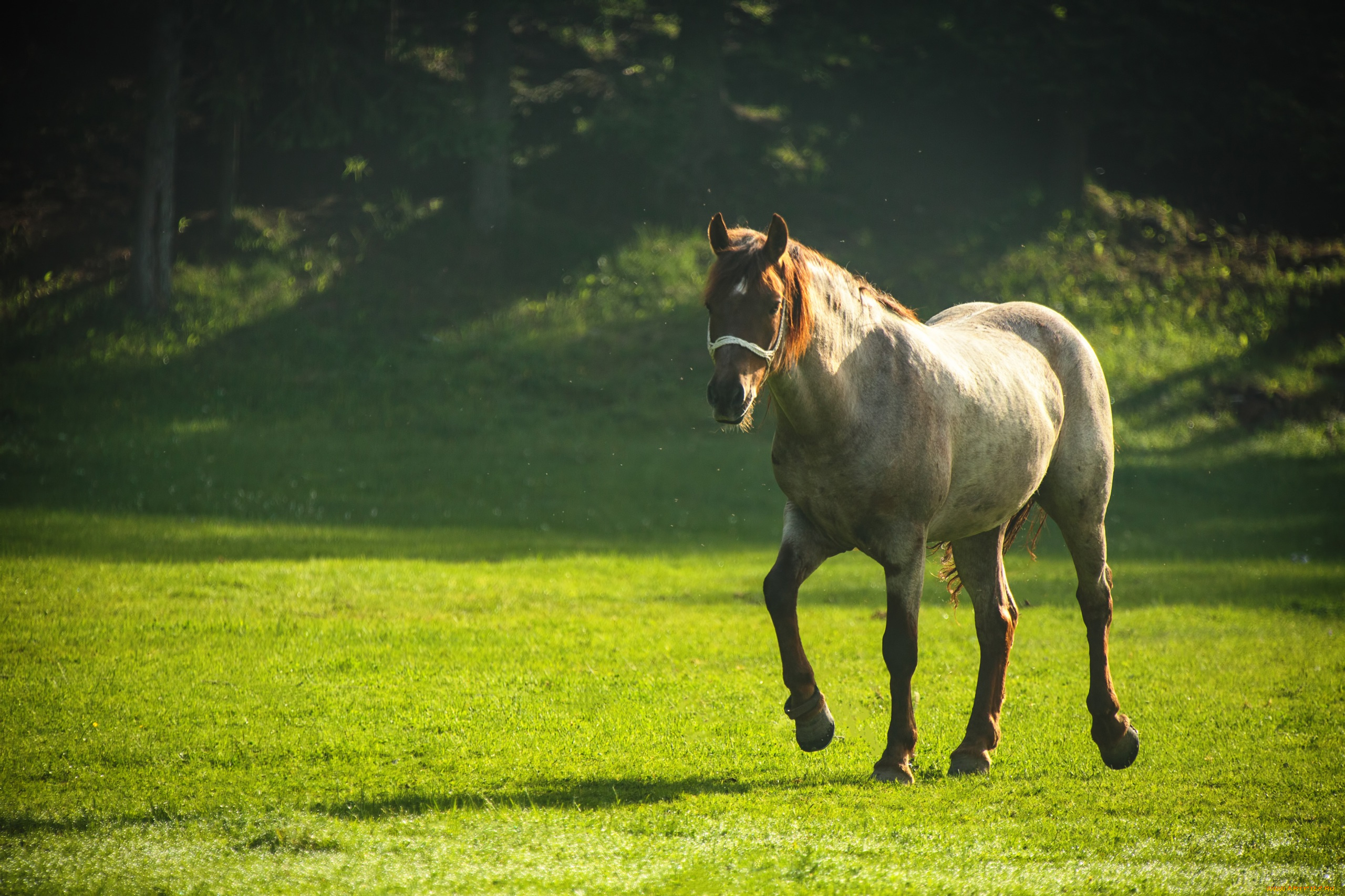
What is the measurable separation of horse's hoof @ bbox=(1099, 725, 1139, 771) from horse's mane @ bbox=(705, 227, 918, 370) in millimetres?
3147

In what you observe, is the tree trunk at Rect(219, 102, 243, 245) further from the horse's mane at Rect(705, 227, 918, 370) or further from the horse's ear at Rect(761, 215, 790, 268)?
the horse's ear at Rect(761, 215, 790, 268)

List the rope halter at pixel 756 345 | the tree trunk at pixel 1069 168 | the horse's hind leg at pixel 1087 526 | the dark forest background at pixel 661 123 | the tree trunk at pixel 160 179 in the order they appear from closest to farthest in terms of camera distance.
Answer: the rope halter at pixel 756 345
the horse's hind leg at pixel 1087 526
the tree trunk at pixel 160 179
the dark forest background at pixel 661 123
the tree trunk at pixel 1069 168

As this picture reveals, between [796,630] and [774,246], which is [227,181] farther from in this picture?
[796,630]

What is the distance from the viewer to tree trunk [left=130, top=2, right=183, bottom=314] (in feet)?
73.5

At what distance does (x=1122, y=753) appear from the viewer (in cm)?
696

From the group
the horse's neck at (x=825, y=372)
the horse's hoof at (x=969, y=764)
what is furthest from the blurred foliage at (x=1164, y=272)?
the horse's neck at (x=825, y=372)

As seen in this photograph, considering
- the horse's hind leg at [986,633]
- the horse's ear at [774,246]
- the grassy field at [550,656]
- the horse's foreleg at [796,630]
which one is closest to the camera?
the grassy field at [550,656]

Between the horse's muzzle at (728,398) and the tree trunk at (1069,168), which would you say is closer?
the horse's muzzle at (728,398)

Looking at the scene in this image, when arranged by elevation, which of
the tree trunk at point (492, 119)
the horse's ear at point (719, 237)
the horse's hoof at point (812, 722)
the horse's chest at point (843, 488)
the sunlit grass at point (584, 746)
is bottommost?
the sunlit grass at point (584, 746)

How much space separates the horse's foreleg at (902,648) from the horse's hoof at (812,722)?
332mm

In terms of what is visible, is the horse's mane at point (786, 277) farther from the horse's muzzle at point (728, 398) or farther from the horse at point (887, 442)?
the horse's muzzle at point (728, 398)

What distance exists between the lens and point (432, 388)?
23.3 meters

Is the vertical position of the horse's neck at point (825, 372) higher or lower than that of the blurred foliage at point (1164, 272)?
lower

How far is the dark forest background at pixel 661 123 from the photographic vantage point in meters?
24.4
